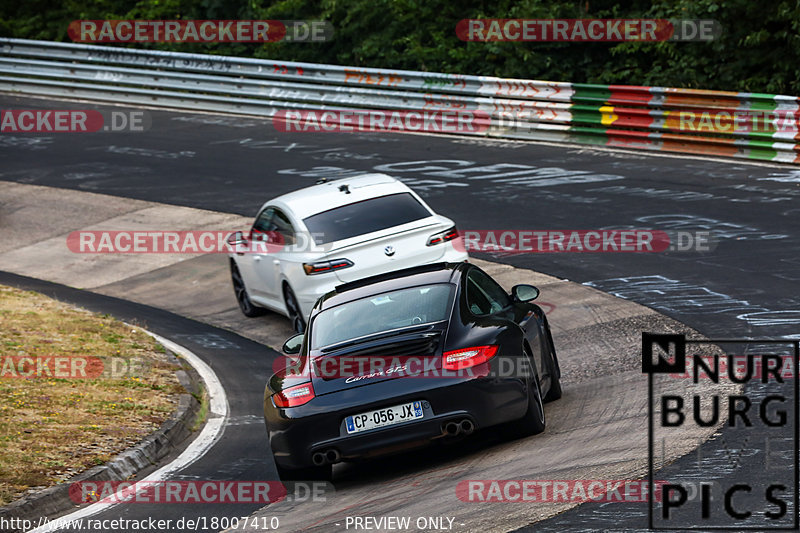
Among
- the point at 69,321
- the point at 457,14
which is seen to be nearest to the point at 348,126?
the point at 457,14

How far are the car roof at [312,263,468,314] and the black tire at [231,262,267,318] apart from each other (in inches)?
241

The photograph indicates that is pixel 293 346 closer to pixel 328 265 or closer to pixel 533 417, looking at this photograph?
pixel 533 417

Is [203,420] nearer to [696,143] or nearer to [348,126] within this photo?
[696,143]

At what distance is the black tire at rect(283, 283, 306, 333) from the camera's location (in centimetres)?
1377

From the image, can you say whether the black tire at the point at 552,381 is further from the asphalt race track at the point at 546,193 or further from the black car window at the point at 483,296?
the asphalt race track at the point at 546,193

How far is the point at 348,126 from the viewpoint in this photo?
2783 cm

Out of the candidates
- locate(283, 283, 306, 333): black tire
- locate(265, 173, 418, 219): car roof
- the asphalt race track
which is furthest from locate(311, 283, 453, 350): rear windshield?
locate(265, 173, 418, 219): car roof

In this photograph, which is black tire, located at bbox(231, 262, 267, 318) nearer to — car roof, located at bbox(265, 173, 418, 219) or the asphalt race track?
the asphalt race track

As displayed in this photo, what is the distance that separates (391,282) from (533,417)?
1690 mm

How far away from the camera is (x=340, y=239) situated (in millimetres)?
13359

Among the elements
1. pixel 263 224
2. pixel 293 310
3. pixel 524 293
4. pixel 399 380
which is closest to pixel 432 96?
pixel 263 224

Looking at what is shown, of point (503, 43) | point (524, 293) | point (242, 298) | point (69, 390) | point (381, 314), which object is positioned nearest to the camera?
point (381, 314)

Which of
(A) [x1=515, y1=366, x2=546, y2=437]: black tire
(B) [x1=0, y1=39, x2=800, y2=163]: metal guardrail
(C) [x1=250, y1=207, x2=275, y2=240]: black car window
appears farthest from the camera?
(B) [x1=0, y1=39, x2=800, y2=163]: metal guardrail

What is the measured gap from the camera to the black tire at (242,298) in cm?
1590
